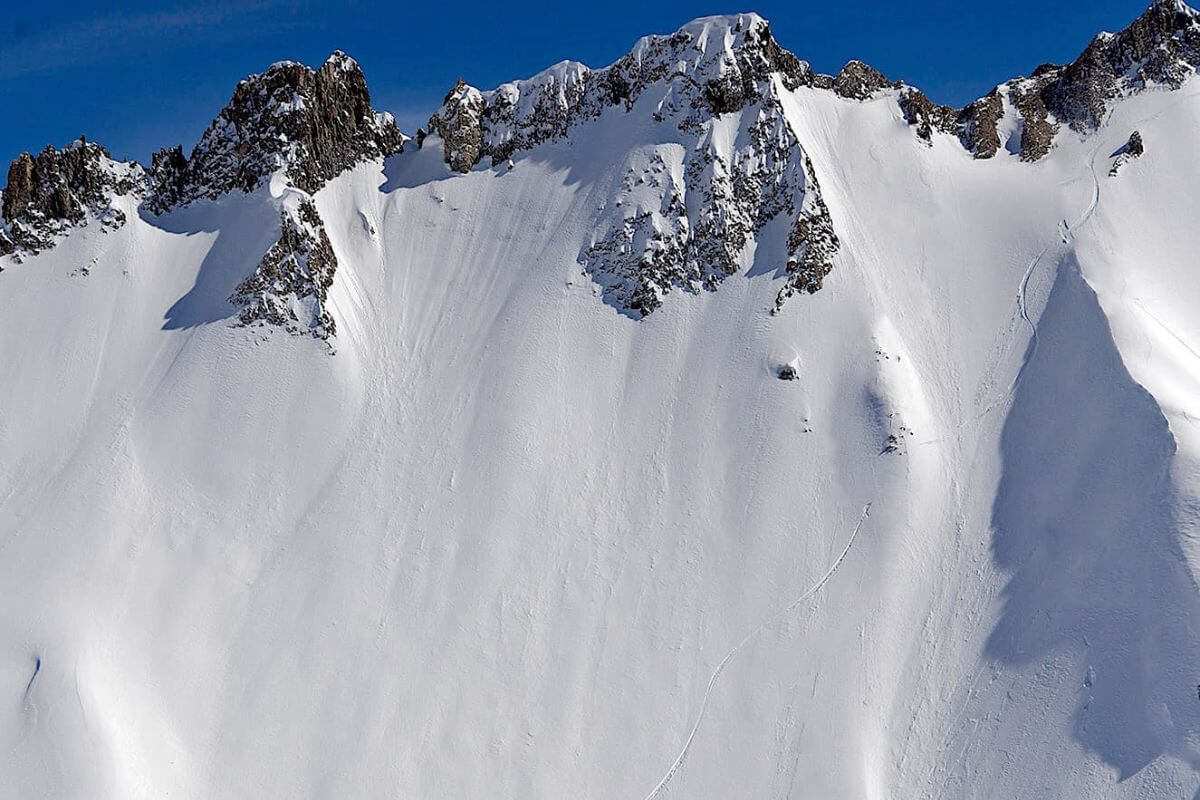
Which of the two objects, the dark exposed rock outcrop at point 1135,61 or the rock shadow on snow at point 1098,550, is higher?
the dark exposed rock outcrop at point 1135,61

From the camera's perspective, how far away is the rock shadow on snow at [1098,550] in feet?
122

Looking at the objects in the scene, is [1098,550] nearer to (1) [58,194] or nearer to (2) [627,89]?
(2) [627,89]

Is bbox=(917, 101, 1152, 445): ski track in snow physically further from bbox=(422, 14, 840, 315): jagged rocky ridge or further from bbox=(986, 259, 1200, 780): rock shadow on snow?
bbox=(422, 14, 840, 315): jagged rocky ridge

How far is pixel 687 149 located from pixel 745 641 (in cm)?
3442

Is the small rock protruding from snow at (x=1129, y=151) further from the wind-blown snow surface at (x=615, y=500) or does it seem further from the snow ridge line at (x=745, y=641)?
the snow ridge line at (x=745, y=641)

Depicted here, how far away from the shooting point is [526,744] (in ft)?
140

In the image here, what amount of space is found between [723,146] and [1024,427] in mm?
27010

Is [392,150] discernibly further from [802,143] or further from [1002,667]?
[1002,667]

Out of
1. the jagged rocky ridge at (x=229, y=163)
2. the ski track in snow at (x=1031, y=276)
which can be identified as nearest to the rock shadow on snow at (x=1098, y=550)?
the ski track in snow at (x=1031, y=276)

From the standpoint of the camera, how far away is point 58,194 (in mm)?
63250

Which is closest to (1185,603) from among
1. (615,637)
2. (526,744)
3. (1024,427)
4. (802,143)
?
(1024,427)

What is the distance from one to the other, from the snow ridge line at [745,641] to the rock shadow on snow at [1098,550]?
23.1 ft

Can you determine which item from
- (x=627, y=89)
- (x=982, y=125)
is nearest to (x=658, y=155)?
(x=627, y=89)

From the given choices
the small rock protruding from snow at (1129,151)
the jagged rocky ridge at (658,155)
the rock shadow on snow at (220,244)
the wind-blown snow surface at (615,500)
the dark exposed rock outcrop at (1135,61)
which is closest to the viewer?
the wind-blown snow surface at (615,500)
